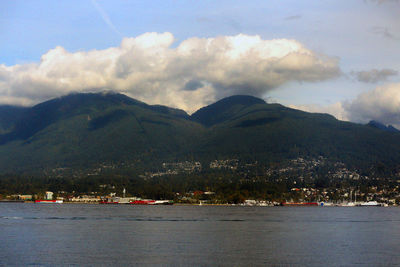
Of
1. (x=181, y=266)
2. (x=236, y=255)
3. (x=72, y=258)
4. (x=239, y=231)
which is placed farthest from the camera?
(x=239, y=231)

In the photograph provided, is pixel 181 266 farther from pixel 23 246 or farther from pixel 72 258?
pixel 23 246

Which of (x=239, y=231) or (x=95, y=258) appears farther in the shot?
(x=239, y=231)

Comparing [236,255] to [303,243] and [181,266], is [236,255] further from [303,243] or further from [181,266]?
[303,243]

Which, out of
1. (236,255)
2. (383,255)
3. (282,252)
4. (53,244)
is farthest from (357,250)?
(53,244)

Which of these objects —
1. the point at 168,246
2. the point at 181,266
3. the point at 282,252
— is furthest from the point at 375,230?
the point at 181,266

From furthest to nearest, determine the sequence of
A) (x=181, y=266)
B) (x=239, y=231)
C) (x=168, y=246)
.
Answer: (x=239, y=231) → (x=168, y=246) → (x=181, y=266)

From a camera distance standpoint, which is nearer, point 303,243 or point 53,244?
point 53,244

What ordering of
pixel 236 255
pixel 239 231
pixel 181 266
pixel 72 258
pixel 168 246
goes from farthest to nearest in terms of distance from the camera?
pixel 239 231, pixel 168 246, pixel 236 255, pixel 72 258, pixel 181 266

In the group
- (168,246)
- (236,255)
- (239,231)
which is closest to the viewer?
(236,255)

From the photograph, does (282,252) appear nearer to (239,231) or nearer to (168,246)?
(168,246)
